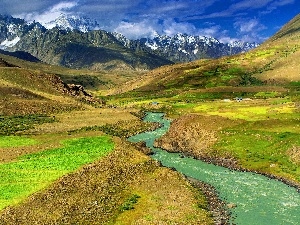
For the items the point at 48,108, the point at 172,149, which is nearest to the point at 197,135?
the point at 172,149

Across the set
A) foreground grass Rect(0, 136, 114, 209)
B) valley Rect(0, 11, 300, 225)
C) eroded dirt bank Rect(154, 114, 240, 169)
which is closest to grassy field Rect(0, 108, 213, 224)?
foreground grass Rect(0, 136, 114, 209)

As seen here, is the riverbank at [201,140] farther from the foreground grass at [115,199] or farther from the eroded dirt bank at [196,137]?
the foreground grass at [115,199]

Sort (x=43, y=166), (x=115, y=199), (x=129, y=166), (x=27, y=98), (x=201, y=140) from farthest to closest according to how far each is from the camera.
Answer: (x=27, y=98) < (x=201, y=140) < (x=43, y=166) < (x=129, y=166) < (x=115, y=199)

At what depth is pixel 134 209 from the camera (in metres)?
57.7

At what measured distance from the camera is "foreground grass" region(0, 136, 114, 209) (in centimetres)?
6238

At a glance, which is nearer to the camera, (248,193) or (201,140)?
(248,193)

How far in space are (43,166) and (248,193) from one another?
37639 millimetres

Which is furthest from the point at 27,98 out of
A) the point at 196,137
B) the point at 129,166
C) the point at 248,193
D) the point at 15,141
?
the point at 248,193

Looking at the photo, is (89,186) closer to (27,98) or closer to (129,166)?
(129,166)

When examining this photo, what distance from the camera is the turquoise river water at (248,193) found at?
57.0 meters

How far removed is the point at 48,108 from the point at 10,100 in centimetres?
1591

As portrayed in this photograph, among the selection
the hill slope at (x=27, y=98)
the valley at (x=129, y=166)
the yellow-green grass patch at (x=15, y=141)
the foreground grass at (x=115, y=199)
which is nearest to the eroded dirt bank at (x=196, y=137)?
the valley at (x=129, y=166)

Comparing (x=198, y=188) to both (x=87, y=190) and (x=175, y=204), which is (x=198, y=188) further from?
(x=87, y=190)

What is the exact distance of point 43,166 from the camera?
251 ft
